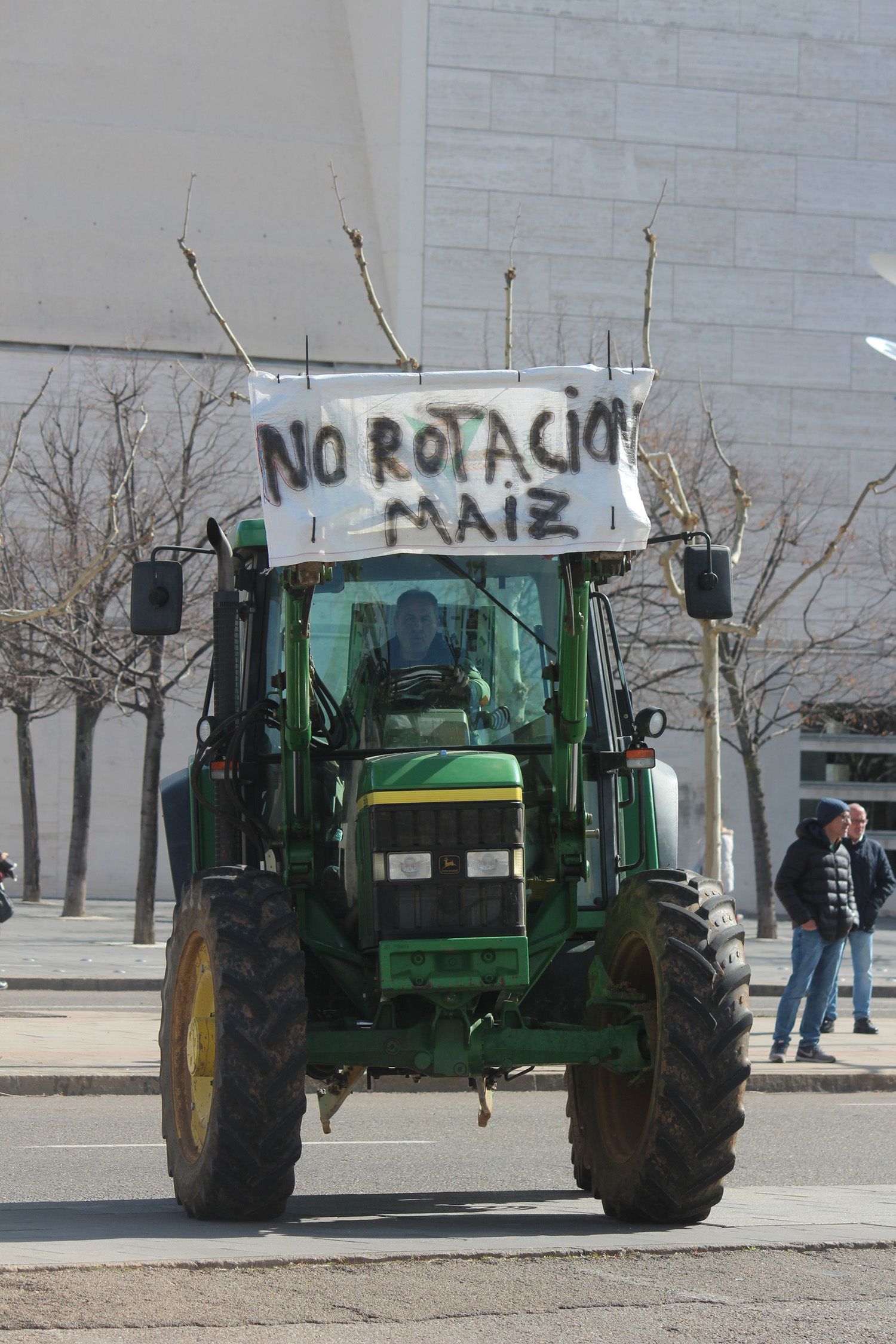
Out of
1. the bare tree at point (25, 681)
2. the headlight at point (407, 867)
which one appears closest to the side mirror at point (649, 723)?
the headlight at point (407, 867)

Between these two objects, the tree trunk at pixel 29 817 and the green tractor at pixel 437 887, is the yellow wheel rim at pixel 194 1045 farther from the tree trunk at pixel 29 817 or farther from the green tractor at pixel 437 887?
the tree trunk at pixel 29 817

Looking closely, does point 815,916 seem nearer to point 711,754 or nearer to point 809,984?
point 809,984

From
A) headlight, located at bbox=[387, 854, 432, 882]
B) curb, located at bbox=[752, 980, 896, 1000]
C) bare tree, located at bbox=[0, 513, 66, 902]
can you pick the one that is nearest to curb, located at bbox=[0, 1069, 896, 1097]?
headlight, located at bbox=[387, 854, 432, 882]

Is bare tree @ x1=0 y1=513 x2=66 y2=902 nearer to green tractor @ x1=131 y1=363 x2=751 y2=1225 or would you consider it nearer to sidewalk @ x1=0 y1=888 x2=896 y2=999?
sidewalk @ x1=0 y1=888 x2=896 y2=999

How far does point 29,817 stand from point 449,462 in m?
29.9

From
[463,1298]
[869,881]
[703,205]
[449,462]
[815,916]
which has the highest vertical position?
[703,205]

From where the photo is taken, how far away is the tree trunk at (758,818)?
3106cm

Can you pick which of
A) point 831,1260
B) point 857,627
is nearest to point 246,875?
point 831,1260

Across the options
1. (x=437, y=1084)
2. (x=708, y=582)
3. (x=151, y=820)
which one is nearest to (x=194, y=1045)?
(x=708, y=582)

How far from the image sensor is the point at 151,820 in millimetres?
27562

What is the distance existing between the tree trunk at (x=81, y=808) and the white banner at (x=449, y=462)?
23.6 meters

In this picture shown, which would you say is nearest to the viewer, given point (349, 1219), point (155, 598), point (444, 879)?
point (444, 879)

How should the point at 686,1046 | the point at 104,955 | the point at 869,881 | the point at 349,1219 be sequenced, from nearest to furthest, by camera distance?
1. the point at 686,1046
2. the point at 349,1219
3. the point at 869,881
4. the point at 104,955

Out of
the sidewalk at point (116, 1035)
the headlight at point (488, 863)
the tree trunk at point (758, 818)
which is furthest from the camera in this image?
the tree trunk at point (758, 818)
